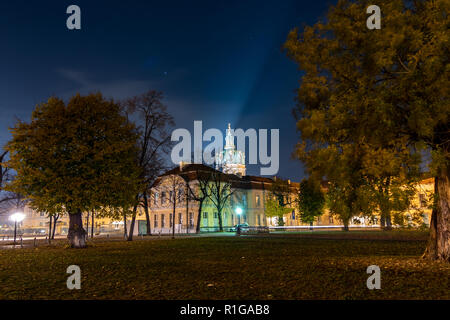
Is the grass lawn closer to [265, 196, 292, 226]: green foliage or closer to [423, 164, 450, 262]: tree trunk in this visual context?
[423, 164, 450, 262]: tree trunk

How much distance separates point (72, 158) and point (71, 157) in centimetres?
49

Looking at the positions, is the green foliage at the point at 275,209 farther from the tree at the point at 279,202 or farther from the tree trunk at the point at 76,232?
the tree trunk at the point at 76,232

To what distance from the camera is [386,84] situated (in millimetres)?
13453

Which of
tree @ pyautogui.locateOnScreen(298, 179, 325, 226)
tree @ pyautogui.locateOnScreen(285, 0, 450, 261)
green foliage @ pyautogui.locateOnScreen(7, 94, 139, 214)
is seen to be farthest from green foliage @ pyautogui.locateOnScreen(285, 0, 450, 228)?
tree @ pyautogui.locateOnScreen(298, 179, 325, 226)

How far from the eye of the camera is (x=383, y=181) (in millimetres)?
14414

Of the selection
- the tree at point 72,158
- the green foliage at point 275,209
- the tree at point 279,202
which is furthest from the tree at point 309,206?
the tree at point 72,158

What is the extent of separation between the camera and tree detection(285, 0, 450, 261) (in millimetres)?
12102

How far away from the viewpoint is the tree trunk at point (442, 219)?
14.0 metres

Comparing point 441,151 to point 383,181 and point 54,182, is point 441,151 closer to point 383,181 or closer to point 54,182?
point 383,181

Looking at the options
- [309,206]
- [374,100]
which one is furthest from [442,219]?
[309,206]

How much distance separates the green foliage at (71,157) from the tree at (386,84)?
16032 millimetres

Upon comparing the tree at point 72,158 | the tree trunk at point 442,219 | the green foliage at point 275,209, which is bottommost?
the green foliage at point 275,209

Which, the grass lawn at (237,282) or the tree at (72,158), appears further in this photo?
the tree at (72,158)
